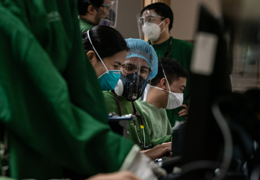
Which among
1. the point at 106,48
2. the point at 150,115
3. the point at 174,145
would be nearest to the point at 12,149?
the point at 174,145

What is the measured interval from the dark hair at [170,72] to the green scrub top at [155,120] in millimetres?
228

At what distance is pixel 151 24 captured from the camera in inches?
110

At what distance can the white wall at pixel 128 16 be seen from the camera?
12.2 ft

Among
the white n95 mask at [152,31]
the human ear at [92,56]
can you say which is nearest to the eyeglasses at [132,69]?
the human ear at [92,56]

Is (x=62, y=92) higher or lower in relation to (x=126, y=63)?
higher

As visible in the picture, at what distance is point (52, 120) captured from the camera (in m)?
0.58

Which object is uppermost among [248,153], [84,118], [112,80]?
[84,118]

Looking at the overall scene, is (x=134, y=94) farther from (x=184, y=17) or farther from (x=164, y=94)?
(x=184, y=17)

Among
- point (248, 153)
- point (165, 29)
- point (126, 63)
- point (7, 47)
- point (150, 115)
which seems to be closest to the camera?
point (7, 47)

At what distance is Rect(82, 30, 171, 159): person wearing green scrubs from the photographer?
156 centimetres

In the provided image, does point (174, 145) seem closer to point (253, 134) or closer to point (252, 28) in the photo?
point (253, 134)

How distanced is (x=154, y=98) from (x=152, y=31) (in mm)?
852

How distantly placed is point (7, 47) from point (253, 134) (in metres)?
0.58

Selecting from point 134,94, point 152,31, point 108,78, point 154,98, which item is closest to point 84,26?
point 108,78
